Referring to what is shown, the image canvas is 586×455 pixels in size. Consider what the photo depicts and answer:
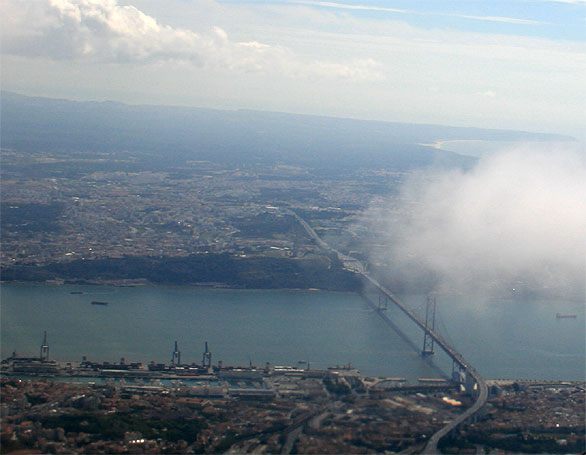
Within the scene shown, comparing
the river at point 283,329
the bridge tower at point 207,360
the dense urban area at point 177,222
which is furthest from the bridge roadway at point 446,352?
the bridge tower at point 207,360

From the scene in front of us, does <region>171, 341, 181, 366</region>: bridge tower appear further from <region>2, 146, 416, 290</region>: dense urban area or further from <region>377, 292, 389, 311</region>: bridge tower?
<region>2, 146, 416, 290</region>: dense urban area

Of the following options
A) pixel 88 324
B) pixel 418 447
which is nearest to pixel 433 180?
pixel 88 324

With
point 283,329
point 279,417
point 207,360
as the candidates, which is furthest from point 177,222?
point 279,417

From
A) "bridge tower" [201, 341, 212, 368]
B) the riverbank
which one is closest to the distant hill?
the riverbank

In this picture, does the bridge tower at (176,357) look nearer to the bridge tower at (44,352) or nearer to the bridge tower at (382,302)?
the bridge tower at (44,352)

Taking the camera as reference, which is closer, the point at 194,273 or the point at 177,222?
the point at 194,273

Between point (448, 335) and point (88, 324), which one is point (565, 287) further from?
point (88, 324)

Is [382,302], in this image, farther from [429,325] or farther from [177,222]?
[177,222]
